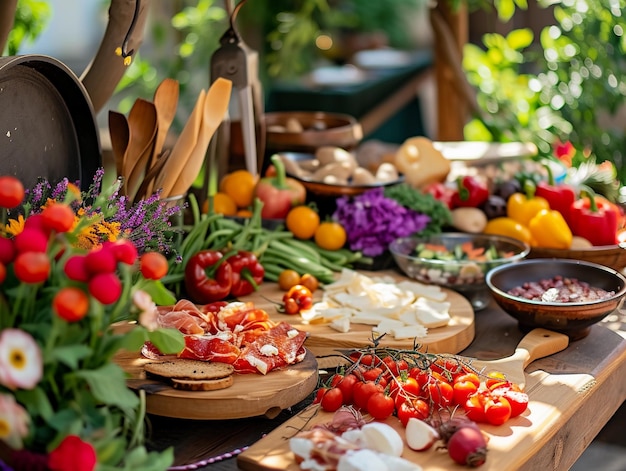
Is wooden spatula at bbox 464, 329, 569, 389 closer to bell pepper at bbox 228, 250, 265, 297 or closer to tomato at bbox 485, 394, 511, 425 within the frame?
tomato at bbox 485, 394, 511, 425

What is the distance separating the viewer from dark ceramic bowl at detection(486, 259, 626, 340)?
7.14ft

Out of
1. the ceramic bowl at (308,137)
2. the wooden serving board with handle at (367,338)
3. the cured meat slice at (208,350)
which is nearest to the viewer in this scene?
the cured meat slice at (208,350)

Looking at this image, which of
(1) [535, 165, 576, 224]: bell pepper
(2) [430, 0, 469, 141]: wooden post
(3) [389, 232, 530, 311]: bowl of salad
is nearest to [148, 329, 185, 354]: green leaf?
(3) [389, 232, 530, 311]: bowl of salad

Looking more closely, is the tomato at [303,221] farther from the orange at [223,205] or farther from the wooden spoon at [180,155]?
the wooden spoon at [180,155]

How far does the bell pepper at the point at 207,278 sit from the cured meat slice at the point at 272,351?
453 mm

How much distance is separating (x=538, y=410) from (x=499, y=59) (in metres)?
3.28

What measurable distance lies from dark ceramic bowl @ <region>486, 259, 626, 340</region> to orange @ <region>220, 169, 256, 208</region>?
90cm

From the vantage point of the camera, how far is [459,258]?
8.63 feet

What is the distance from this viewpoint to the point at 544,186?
9.74 feet

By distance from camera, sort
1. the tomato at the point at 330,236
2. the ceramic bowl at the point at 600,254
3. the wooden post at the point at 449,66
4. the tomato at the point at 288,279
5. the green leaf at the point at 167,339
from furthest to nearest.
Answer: the wooden post at the point at 449,66
the tomato at the point at 330,236
the ceramic bowl at the point at 600,254
the tomato at the point at 288,279
the green leaf at the point at 167,339

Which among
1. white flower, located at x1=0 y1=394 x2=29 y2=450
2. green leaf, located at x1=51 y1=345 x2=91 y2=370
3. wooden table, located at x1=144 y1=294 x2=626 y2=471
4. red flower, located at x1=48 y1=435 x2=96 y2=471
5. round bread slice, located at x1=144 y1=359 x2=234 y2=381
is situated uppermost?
green leaf, located at x1=51 y1=345 x2=91 y2=370

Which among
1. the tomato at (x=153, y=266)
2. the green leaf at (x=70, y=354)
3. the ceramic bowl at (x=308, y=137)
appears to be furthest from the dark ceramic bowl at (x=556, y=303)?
the green leaf at (x=70, y=354)

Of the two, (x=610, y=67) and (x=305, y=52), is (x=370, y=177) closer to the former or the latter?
(x=610, y=67)

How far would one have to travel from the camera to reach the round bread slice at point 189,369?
1.74 m
